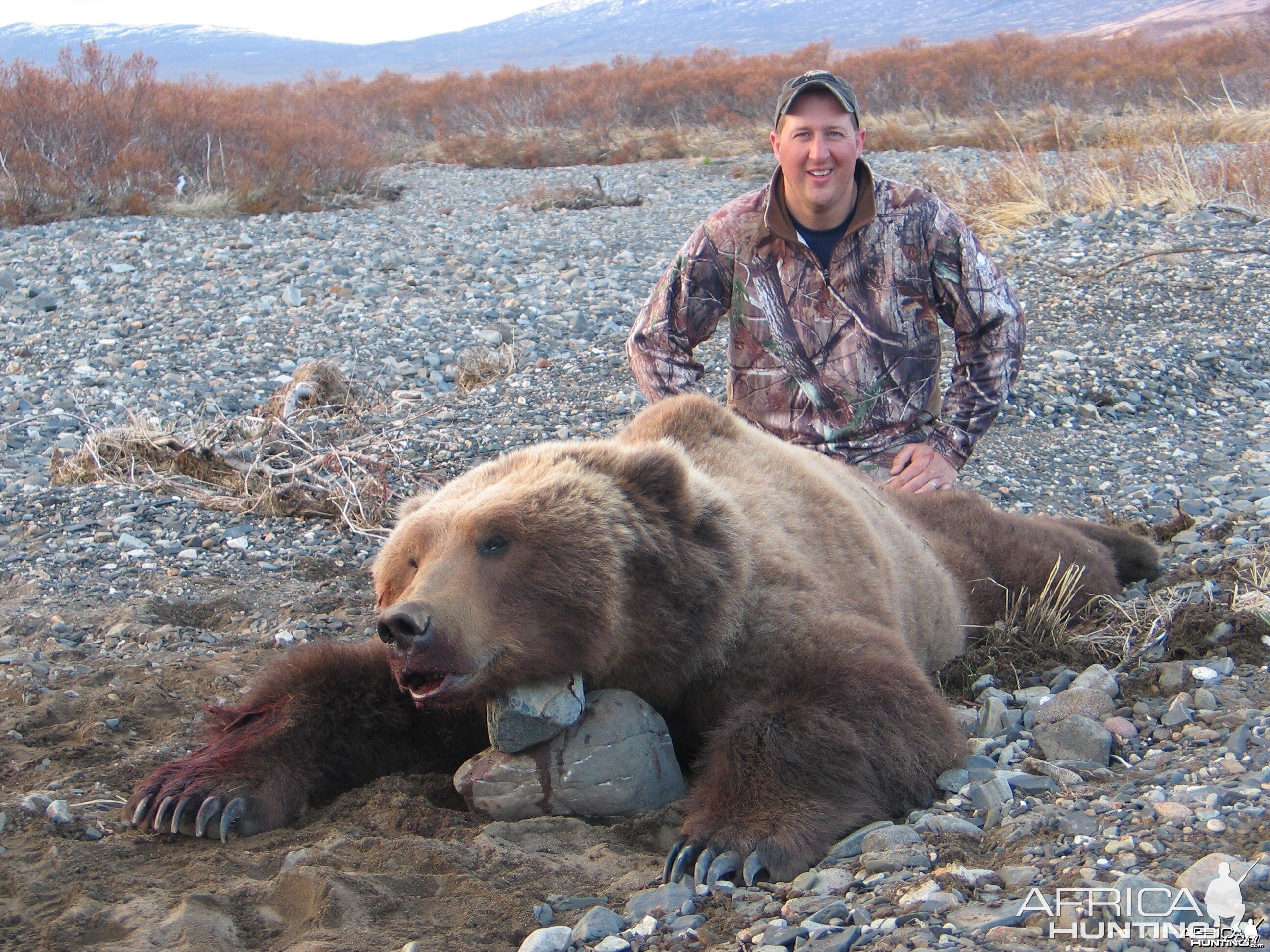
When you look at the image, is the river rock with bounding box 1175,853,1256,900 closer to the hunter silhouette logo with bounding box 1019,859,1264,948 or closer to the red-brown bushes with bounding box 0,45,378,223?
the hunter silhouette logo with bounding box 1019,859,1264,948

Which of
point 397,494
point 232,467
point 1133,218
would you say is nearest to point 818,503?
point 397,494

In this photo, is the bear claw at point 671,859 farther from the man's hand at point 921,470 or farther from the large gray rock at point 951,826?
the man's hand at point 921,470

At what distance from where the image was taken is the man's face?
473 cm

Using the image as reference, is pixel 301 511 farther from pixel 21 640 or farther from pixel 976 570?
pixel 976 570

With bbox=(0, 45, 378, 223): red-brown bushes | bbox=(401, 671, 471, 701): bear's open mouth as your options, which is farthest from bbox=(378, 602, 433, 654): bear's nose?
bbox=(0, 45, 378, 223): red-brown bushes

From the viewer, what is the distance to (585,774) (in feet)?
9.36

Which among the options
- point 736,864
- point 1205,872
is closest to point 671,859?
point 736,864

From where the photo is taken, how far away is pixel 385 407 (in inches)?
277

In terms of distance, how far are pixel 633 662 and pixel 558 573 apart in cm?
34

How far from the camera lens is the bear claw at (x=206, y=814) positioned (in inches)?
108

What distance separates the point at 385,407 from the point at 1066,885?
5.63 meters

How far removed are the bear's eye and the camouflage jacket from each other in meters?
2.30

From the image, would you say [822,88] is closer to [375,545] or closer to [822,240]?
[822,240]

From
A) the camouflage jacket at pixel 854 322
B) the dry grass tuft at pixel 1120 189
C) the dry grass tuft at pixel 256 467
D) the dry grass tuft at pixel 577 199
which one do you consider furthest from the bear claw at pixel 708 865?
the dry grass tuft at pixel 577 199
